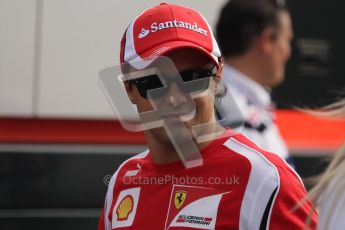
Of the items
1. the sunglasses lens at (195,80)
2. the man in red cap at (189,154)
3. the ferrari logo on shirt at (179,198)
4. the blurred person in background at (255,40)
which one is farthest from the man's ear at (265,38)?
the ferrari logo on shirt at (179,198)

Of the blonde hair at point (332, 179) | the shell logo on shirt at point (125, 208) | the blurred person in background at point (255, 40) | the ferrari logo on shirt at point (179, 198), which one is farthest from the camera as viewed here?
the blurred person in background at point (255, 40)

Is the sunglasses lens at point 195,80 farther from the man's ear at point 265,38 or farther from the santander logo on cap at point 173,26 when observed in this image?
the man's ear at point 265,38

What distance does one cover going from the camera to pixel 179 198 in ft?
6.63

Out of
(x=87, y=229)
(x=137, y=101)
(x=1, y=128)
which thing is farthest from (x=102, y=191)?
(x=137, y=101)

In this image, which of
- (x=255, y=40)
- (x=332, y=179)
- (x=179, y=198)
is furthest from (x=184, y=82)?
(x=255, y=40)

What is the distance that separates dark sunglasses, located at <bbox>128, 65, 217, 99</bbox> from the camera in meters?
2.01

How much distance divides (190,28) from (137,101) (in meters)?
0.24

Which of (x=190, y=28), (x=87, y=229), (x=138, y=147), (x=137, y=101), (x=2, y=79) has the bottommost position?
(x=87, y=229)

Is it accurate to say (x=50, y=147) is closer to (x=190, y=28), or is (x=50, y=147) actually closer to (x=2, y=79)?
(x=2, y=79)

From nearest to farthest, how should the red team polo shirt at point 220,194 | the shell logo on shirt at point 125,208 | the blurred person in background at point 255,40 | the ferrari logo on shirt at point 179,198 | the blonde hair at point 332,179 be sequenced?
the blonde hair at point 332,179, the red team polo shirt at point 220,194, the ferrari logo on shirt at point 179,198, the shell logo on shirt at point 125,208, the blurred person in background at point 255,40

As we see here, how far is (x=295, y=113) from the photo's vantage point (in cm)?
394

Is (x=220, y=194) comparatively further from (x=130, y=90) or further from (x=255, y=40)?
(x=255, y=40)

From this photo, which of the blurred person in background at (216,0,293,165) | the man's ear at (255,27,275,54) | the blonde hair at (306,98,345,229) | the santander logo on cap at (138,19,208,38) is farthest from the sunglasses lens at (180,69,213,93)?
the man's ear at (255,27,275,54)

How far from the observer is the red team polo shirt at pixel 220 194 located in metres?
1.88
